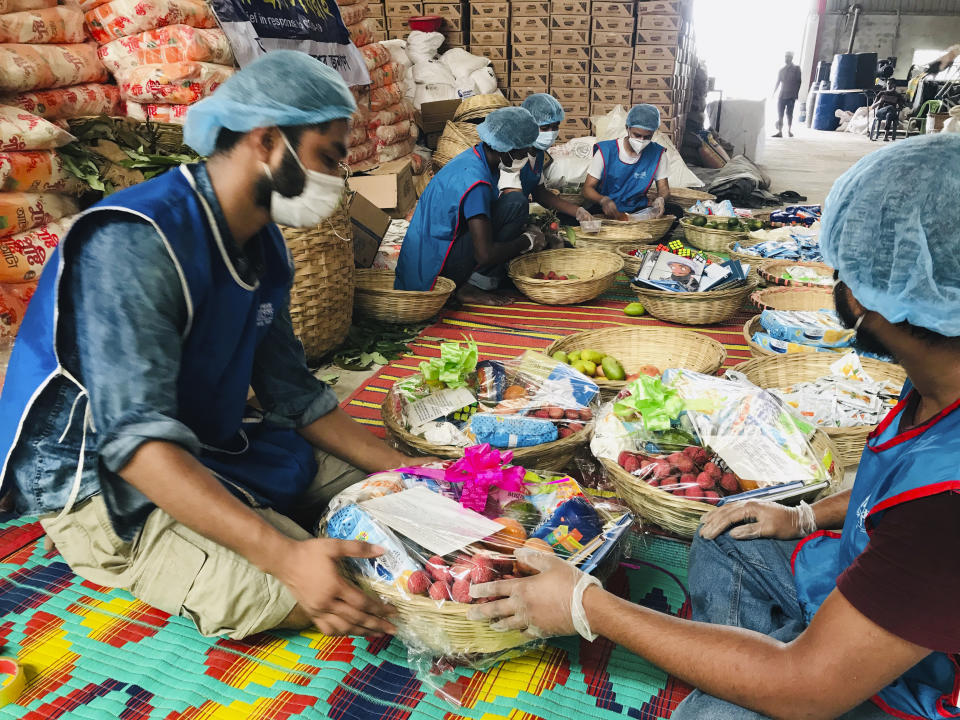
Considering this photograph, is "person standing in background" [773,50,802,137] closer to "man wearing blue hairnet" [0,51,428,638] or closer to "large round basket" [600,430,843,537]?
"large round basket" [600,430,843,537]

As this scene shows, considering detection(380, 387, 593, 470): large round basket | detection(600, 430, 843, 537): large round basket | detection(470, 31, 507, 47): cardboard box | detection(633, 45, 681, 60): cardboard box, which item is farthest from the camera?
detection(470, 31, 507, 47): cardboard box

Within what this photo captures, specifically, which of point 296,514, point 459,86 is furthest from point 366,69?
point 296,514

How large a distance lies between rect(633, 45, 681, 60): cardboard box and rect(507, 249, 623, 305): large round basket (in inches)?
153

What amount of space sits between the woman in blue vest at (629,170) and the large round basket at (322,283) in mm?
2445

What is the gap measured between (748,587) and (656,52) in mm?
6669

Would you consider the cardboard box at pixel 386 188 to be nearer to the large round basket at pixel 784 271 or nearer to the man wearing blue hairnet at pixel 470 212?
the man wearing blue hairnet at pixel 470 212

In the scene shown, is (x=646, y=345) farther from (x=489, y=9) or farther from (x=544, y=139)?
(x=489, y=9)

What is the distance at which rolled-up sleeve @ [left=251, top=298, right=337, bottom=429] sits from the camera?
5.67ft

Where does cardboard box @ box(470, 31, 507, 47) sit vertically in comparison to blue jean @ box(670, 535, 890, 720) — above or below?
above

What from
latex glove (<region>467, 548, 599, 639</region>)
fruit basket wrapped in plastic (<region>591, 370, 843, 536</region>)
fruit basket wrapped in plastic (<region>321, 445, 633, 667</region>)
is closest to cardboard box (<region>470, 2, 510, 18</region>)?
fruit basket wrapped in plastic (<region>591, 370, 843, 536</region>)

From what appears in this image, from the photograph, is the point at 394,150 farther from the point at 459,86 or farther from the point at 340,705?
the point at 340,705

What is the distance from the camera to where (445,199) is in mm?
3604

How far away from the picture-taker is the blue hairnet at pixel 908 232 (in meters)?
0.83

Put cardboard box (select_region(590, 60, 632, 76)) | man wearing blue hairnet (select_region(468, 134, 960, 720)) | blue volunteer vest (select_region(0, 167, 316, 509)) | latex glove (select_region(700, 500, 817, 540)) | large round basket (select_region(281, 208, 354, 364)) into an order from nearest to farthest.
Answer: man wearing blue hairnet (select_region(468, 134, 960, 720)), blue volunteer vest (select_region(0, 167, 316, 509)), latex glove (select_region(700, 500, 817, 540)), large round basket (select_region(281, 208, 354, 364)), cardboard box (select_region(590, 60, 632, 76))
